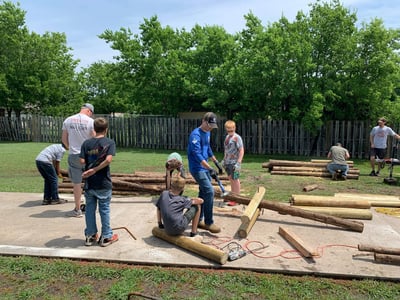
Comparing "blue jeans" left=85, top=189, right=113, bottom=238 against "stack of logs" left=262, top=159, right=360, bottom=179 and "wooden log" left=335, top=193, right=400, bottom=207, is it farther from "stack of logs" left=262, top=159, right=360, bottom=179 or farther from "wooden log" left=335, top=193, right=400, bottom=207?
"stack of logs" left=262, top=159, right=360, bottom=179

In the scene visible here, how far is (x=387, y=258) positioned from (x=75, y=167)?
16.4 ft

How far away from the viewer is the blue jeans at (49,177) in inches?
278

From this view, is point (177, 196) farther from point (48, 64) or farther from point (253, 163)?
point (48, 64)

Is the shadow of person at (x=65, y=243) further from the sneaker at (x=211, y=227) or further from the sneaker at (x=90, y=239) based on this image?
the sneaker at (x=211, y=227)

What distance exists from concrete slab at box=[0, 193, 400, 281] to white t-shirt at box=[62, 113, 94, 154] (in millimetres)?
1323

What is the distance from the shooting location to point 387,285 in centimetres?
393

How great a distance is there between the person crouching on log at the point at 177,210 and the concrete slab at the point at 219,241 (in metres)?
0.27

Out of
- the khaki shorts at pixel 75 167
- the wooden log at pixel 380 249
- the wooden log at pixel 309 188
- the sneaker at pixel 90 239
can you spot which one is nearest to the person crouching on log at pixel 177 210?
the sneaker at pixel 90 239

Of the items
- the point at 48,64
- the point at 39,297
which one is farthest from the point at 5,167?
the point at 48,64

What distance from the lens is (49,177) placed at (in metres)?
7.18

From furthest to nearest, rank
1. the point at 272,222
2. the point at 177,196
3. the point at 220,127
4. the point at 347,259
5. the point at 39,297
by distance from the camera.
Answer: the point at 220,127 < the point at 272,222 < the point at 177,196 < the point at 347,259 < the point at 39,297

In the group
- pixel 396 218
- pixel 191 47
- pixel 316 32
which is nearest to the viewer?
pixel 396 218

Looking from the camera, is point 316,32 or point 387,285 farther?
point 316,32

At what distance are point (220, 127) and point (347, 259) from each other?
1541cm
